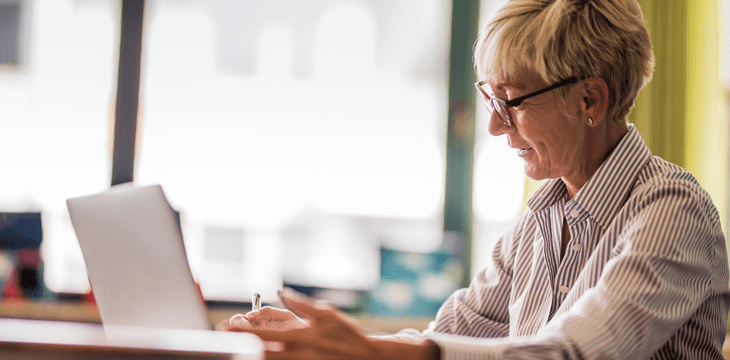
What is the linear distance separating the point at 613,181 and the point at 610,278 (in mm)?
275

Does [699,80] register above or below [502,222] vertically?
above

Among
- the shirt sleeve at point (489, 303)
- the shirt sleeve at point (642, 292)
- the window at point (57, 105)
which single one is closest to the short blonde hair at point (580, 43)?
the shirt sleeve at point (642, 292)

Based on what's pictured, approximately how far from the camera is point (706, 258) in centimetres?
80

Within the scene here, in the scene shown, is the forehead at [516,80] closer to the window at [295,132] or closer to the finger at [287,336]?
the finger at [287,336]

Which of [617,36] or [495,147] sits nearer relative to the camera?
[617,36]

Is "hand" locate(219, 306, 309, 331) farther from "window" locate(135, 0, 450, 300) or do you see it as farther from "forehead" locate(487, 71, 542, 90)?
"window" locate(135, 0, 450, 300)

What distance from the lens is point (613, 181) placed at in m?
0.92

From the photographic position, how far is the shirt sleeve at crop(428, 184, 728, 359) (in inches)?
25.1

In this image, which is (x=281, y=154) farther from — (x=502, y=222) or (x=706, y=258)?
(x=706, y=258)

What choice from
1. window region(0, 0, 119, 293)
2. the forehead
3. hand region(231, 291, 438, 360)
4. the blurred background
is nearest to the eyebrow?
the forehead

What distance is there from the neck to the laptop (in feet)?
2.55

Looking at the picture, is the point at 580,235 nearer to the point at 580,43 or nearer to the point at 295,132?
the point at 580,43

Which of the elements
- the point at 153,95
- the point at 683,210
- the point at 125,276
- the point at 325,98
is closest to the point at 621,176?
the point at 683,210

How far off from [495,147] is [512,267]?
53.5 inches
